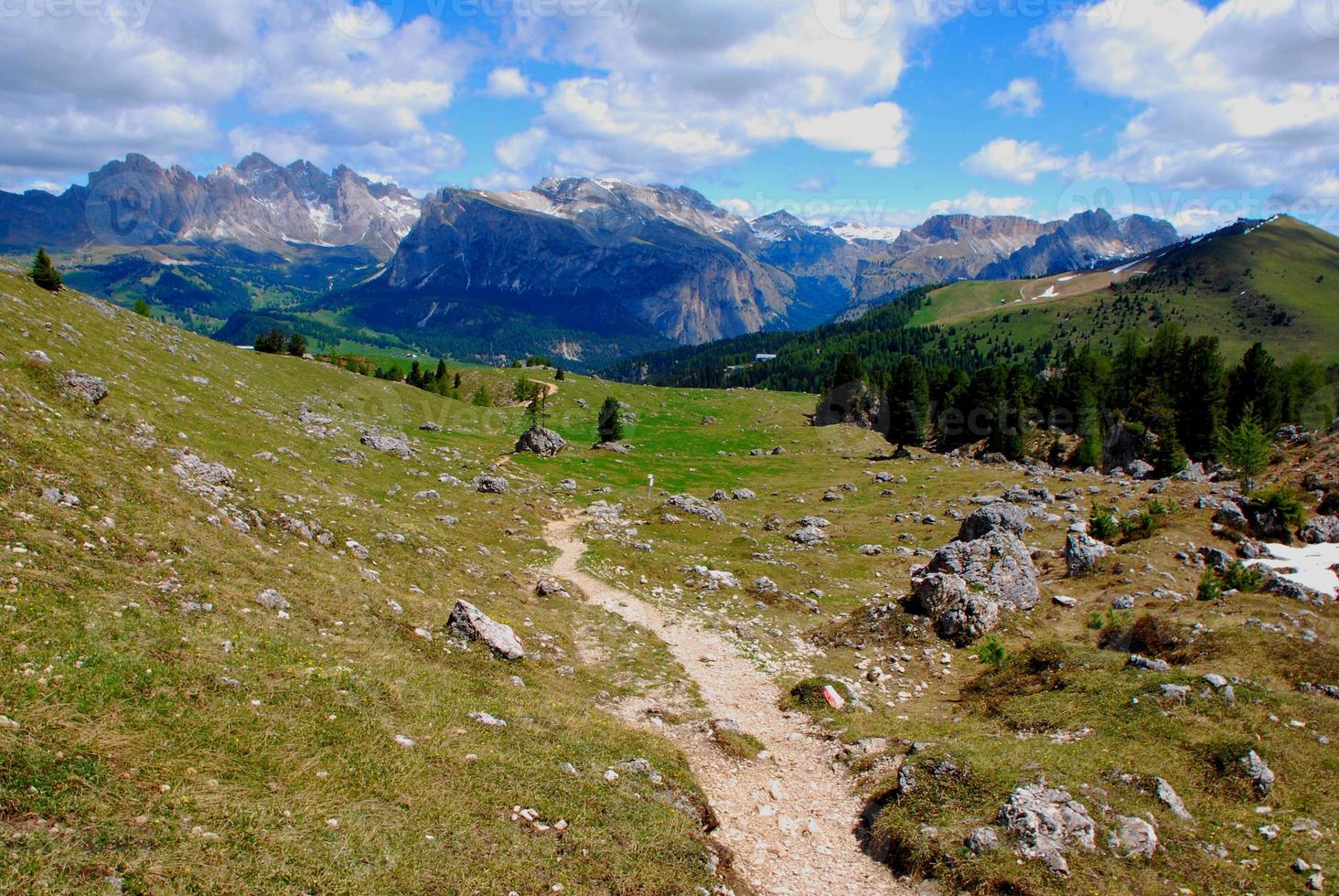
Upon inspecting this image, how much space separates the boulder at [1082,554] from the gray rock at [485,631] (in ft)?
112

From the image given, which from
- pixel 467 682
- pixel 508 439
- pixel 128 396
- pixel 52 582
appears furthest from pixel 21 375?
pixel 508 439

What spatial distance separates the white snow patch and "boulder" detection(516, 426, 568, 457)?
214ft

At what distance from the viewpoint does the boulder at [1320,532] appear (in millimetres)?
44031

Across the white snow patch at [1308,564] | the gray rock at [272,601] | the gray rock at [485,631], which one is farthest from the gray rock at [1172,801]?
the white snow patch at [1308,564]

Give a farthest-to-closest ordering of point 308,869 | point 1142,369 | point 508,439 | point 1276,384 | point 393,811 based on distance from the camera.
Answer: point 1142,369, point 1276,384, point 508,439, point 393,811, point 308,869

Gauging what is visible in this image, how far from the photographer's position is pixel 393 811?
506 inches

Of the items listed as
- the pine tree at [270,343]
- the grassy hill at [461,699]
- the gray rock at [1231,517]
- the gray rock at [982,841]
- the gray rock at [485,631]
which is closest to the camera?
the grassy hill at [461,699]

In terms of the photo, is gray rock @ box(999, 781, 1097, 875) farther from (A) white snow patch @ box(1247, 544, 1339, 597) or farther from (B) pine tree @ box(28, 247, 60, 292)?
(B) pine tree @ box(28, 247, 60, 292)

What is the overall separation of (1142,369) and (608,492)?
385ft

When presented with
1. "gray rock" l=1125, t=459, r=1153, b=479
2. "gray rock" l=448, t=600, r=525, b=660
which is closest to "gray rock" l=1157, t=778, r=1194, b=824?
"gray rock" l=448, t=600, r=525, b=660

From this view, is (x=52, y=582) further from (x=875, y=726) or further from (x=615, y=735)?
(x=875, y=726)

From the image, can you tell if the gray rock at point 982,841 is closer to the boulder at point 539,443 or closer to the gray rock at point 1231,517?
the gray rock at point 1231,517

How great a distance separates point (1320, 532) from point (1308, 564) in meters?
8.46

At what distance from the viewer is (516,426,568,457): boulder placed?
3132 inches
